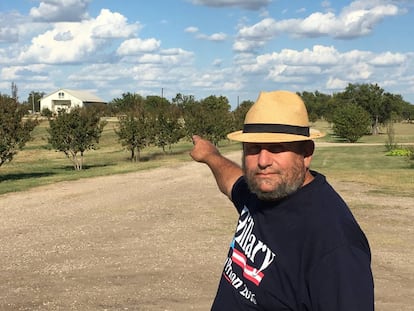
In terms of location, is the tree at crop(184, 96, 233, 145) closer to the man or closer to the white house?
the man

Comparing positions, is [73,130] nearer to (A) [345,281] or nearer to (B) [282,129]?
(B) [282,129]

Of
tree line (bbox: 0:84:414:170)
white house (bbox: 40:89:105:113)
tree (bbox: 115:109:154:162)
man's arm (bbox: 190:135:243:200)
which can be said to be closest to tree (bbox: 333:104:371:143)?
tree line (bbox: 0:84:414:170)

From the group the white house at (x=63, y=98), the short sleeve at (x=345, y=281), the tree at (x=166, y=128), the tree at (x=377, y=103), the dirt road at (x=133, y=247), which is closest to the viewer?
the short sleeve at (x=345, y=281)

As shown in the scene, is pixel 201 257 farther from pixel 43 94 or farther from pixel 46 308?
pixel 43 94

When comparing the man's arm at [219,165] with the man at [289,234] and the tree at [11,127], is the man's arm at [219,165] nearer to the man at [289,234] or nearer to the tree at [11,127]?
the man at [289,234]

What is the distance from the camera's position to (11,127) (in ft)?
63.0

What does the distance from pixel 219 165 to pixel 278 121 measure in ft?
4.25

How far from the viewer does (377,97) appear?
6612 centimetres

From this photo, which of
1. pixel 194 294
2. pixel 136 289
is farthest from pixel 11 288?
pixel 194 294

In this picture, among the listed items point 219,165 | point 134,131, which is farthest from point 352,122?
point 219,165

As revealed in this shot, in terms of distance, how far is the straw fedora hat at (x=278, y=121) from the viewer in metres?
1.90

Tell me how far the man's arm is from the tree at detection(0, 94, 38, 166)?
17.3 meters

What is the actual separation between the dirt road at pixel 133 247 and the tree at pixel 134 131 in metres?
14.4

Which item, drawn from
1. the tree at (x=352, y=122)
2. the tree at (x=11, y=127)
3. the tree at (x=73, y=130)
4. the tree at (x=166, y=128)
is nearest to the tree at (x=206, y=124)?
the tree at (x=166, y=128)
